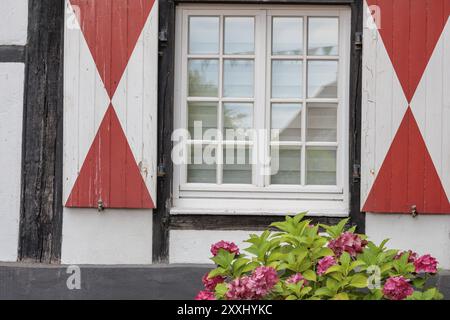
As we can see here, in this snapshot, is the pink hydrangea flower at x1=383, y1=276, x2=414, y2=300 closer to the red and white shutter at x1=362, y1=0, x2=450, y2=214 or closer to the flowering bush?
the flowering bush

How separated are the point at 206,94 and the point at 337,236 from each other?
1.51 metres

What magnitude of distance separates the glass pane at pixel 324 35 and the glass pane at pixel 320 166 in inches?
24.4

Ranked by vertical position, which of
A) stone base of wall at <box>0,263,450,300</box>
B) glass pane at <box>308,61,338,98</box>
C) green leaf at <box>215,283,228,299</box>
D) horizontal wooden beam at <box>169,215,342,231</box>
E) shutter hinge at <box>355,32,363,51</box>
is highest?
shutter hinge at <box>355,32,363,51</box>

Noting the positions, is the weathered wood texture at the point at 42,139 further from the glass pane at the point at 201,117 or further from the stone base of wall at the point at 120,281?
the glass pane at the point at 201,117

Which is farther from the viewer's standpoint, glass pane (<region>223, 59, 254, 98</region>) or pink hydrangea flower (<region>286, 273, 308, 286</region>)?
glass pane (<region>223, 59, 254, 98</region>)

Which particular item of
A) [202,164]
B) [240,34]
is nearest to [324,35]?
[240,34]

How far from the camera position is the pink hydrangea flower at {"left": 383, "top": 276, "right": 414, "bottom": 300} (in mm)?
3275

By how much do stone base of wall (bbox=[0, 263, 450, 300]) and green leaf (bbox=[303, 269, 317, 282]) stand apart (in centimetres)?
114

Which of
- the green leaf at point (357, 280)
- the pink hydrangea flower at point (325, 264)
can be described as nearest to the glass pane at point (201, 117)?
the pink hydrangea flower at point (325, 264)

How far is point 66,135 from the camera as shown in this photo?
4504 millimetres

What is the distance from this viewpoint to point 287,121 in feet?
15.1

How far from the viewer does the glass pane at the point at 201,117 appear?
4641mm

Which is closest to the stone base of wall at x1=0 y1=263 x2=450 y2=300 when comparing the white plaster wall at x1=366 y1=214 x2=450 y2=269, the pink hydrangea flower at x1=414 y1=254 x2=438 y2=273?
the white plaster wall at x1=366 y1=214 x2=450 y2=269

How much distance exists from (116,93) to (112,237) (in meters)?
0.89
